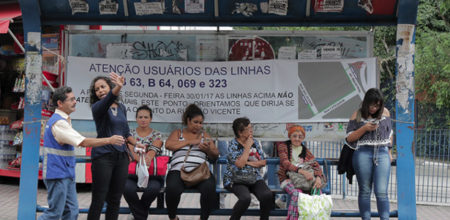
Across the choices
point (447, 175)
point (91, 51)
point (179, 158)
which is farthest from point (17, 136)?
point (447, 175)

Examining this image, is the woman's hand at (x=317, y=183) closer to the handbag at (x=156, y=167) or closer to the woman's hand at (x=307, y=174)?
the woman's hand at (x=307, y=174)

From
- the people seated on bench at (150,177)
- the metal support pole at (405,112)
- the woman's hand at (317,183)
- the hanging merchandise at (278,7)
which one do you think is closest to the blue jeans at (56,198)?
the people seated on bench at (150,177)

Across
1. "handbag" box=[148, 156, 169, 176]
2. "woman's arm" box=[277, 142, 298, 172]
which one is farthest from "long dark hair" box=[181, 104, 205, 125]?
"woman's arm" box=[277, 142, 298, 172]

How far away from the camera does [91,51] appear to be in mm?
6875

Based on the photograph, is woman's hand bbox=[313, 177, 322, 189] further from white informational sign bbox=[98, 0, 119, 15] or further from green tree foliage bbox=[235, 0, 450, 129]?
green tree foliage bbox=[235, 0, 450, 129]

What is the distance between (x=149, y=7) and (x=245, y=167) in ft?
7.75

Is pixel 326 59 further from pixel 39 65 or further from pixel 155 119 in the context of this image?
pixel 39 65

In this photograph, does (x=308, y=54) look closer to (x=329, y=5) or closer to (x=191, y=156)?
(x=329, y=5)

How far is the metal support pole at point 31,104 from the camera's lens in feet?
19.1

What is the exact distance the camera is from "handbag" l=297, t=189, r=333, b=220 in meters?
5.61

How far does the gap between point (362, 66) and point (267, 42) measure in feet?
4.41

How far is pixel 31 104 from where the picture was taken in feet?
19.3

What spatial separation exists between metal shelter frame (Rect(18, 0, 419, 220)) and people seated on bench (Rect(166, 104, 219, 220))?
1343 mm

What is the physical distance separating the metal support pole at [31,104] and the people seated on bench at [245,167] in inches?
91.7
